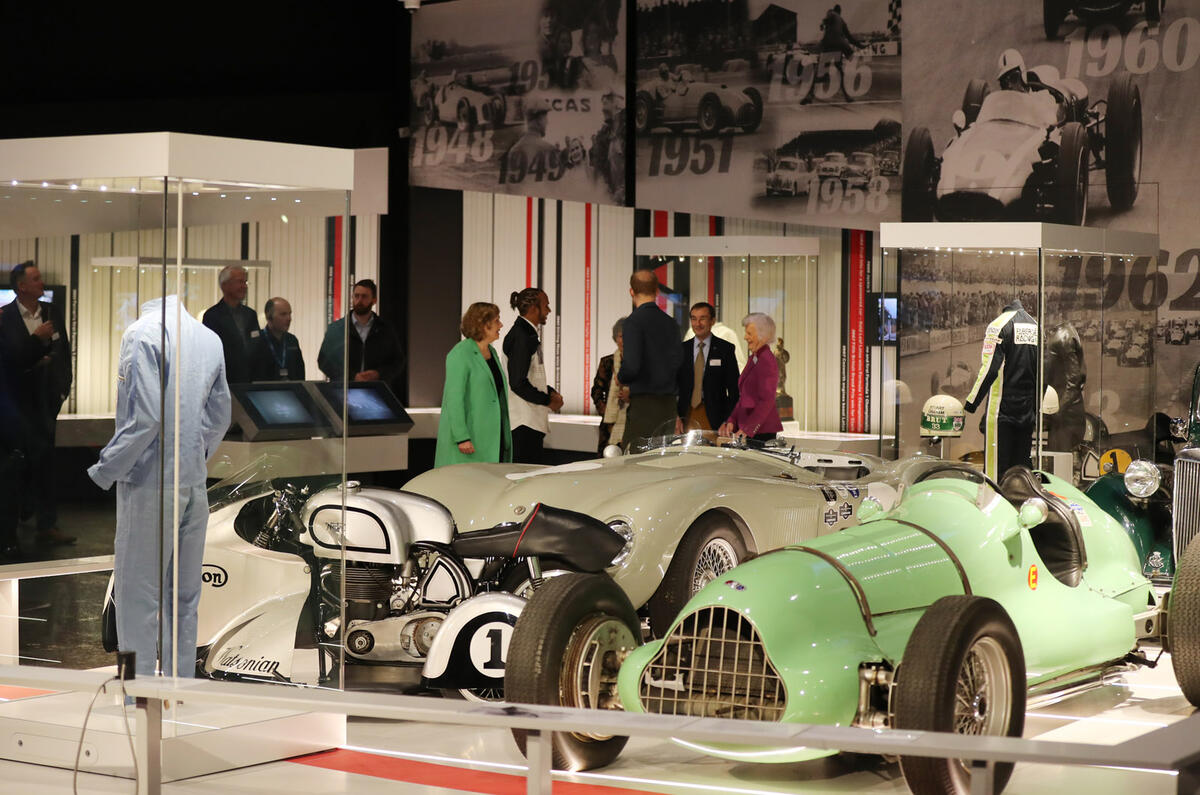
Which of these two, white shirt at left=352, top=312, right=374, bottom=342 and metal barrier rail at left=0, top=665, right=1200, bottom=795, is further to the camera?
white shirt at left=352, top=312, right=374, bottom=342

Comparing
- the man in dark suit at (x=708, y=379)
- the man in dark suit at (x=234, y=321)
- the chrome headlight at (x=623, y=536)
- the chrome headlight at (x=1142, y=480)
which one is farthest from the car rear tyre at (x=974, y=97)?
the man in dark suit at (x=234, y=321)

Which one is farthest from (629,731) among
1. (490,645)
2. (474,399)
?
(474,399)

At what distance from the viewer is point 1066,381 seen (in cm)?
966

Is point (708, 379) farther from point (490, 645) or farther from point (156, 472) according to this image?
point (156, 472)

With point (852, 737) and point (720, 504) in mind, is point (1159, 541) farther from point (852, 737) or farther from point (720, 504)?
point (852, 737)

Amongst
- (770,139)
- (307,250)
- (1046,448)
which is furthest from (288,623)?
(770,139)

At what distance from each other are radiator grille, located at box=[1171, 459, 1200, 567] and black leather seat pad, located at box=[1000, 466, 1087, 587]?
1.42 m

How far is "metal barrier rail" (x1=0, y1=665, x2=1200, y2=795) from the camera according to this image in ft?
9.20

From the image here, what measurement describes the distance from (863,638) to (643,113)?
34.4 ft

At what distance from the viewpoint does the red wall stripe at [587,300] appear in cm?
1540

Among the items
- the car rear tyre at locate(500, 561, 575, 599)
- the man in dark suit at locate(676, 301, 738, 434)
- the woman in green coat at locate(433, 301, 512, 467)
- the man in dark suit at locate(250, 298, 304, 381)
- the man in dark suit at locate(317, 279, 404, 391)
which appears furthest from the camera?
the man in dark suit at locate(676, 301, 738, 434)

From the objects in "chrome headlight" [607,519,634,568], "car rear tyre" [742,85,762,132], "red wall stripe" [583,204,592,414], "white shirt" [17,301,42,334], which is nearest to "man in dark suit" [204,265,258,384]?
"white shirt" [17,301,42,334]

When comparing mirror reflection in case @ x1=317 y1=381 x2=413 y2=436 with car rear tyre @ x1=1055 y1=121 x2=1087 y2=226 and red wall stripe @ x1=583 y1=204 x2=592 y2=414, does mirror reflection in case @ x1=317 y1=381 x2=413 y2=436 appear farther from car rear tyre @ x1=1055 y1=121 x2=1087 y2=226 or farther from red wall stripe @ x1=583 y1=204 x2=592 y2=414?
red wall stripe @ x1=583 y1=204 x2=592 y2=414

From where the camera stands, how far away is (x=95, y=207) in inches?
193
